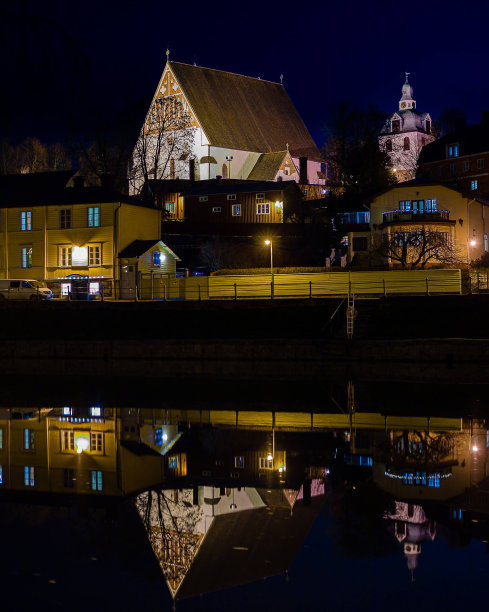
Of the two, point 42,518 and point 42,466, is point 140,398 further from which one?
point 42,518

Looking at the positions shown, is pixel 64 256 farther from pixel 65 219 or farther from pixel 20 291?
pixel 20 291

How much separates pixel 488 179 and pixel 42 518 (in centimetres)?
8039

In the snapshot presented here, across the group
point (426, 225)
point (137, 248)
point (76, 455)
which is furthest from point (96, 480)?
point (426, 225)

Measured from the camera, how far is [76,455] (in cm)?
1490

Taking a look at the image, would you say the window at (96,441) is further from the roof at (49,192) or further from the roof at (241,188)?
the roof at (241,188)

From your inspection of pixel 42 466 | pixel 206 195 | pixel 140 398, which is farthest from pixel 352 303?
pixel 206 195

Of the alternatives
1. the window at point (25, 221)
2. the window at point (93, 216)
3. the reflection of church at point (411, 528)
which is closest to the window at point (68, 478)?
the reflection of church at point (411, 528)

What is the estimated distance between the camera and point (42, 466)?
1380cm

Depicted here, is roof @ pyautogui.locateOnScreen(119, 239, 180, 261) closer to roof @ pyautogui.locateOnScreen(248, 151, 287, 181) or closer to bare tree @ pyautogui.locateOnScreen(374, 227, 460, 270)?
bare tree @ pyautogui.locateOnScreen(374, 227, 460, 270)

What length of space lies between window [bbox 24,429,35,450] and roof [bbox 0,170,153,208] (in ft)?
113

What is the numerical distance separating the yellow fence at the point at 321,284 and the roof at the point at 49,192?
8.27 m

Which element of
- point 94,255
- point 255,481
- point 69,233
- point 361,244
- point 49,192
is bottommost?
point 255,481

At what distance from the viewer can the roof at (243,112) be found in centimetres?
9875

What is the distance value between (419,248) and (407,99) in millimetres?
69037
